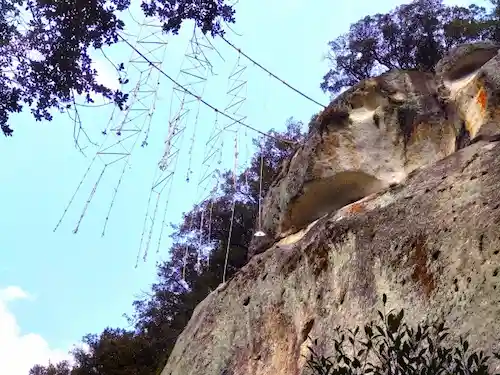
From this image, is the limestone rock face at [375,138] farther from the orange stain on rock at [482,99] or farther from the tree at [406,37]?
the tree at [406,37]

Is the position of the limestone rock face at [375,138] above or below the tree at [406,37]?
below

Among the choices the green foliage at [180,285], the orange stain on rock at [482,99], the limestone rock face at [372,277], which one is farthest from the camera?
the green foliage at [180,285]

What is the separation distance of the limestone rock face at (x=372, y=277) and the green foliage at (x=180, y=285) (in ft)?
18.8

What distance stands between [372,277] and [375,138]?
354cm

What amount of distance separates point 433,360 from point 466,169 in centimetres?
322

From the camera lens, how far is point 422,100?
349 inches

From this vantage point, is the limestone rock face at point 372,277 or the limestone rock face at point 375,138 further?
the limestone rock face at point 375,138

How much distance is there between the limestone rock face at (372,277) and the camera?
484 cm

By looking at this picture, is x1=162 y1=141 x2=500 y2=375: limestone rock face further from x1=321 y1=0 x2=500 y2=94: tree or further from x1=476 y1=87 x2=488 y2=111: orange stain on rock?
x1=321 y1=0 x2=500 y2=94: tree

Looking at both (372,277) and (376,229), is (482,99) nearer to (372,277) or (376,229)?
(376,229)

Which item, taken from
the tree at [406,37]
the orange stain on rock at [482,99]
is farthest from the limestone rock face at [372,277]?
the tree at [406,37]

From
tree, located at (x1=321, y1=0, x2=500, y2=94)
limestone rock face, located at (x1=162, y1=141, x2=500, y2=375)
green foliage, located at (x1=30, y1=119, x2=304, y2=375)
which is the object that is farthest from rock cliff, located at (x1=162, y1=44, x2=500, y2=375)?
tree, located at (x1=321, y1=0, x2=500, y2=94)

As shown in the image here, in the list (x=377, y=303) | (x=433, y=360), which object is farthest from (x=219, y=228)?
(x=433, y=360)

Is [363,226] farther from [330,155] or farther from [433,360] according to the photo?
[433,360]
